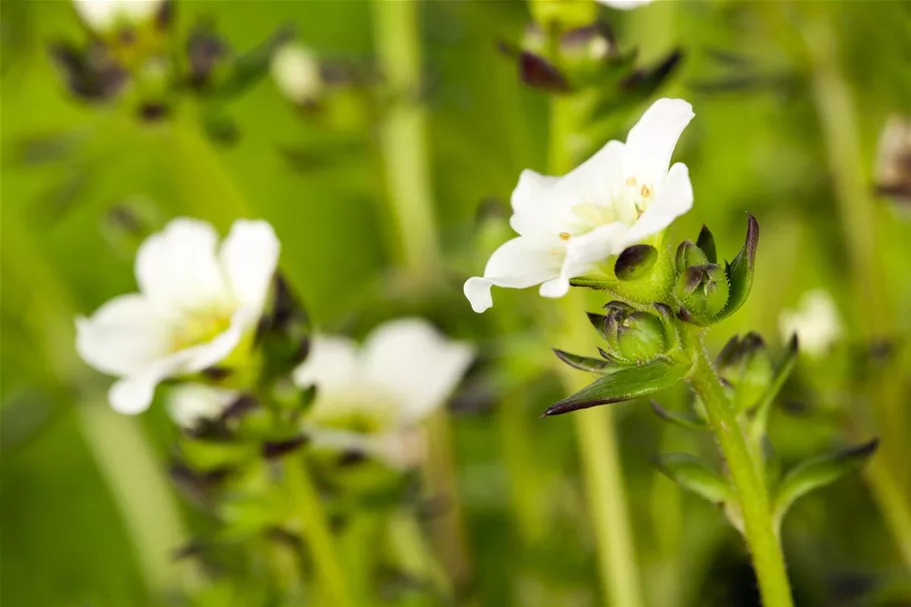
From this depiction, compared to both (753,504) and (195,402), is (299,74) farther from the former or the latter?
(753,504)

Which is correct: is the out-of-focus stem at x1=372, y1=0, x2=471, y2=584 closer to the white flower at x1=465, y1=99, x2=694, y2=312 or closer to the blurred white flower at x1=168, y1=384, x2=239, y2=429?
the blurred white flower at x1=168, y1=384, x2=239, y2=429

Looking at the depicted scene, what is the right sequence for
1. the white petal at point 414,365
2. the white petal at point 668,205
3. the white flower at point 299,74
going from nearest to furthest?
the white petal at point 668,205 < the white petal at point 414,365 < the white flower at point 299,74

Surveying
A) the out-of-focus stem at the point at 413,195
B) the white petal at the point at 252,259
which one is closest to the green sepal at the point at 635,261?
the white petal at the point at 252,259

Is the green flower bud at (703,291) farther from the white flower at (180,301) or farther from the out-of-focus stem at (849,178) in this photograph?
the out-of-focus stem at (849,178)

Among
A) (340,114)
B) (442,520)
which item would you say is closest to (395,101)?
(340,114)

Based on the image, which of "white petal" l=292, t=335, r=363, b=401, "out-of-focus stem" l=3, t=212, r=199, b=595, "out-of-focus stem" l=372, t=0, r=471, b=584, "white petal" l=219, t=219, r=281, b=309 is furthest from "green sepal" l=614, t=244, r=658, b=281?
"out-of-focus stem" l=3, t=212, r=199, b=595

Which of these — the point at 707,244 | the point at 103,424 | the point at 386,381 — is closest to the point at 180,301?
the point at 386,381
